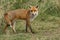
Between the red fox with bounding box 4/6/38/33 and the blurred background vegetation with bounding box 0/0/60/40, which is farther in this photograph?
the red fox with bounding box 4/6/38/33

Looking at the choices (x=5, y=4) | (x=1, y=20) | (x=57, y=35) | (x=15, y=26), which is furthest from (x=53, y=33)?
(x=5, y=4)

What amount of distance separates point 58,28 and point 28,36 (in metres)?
1.56

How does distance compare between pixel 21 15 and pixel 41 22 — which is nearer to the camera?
pixel 21 15

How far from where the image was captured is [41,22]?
34.6 ft

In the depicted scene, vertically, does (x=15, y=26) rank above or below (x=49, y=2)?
below

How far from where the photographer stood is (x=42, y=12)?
1112cm

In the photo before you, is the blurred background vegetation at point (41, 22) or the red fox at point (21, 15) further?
the red fox at point (21, 15)

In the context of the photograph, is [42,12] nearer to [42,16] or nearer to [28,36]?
[42,16]

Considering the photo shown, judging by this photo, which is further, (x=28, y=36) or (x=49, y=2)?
(x=49, y=2)

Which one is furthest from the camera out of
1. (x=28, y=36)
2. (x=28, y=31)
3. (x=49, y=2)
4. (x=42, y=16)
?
(x=49, y=2)

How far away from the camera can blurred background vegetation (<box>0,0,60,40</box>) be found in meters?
8.72

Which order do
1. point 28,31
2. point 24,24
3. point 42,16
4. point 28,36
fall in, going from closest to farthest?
point 28,36, point 28,31, point 24,24, point 42,16

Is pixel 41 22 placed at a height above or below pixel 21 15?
below

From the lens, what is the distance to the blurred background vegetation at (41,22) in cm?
872
